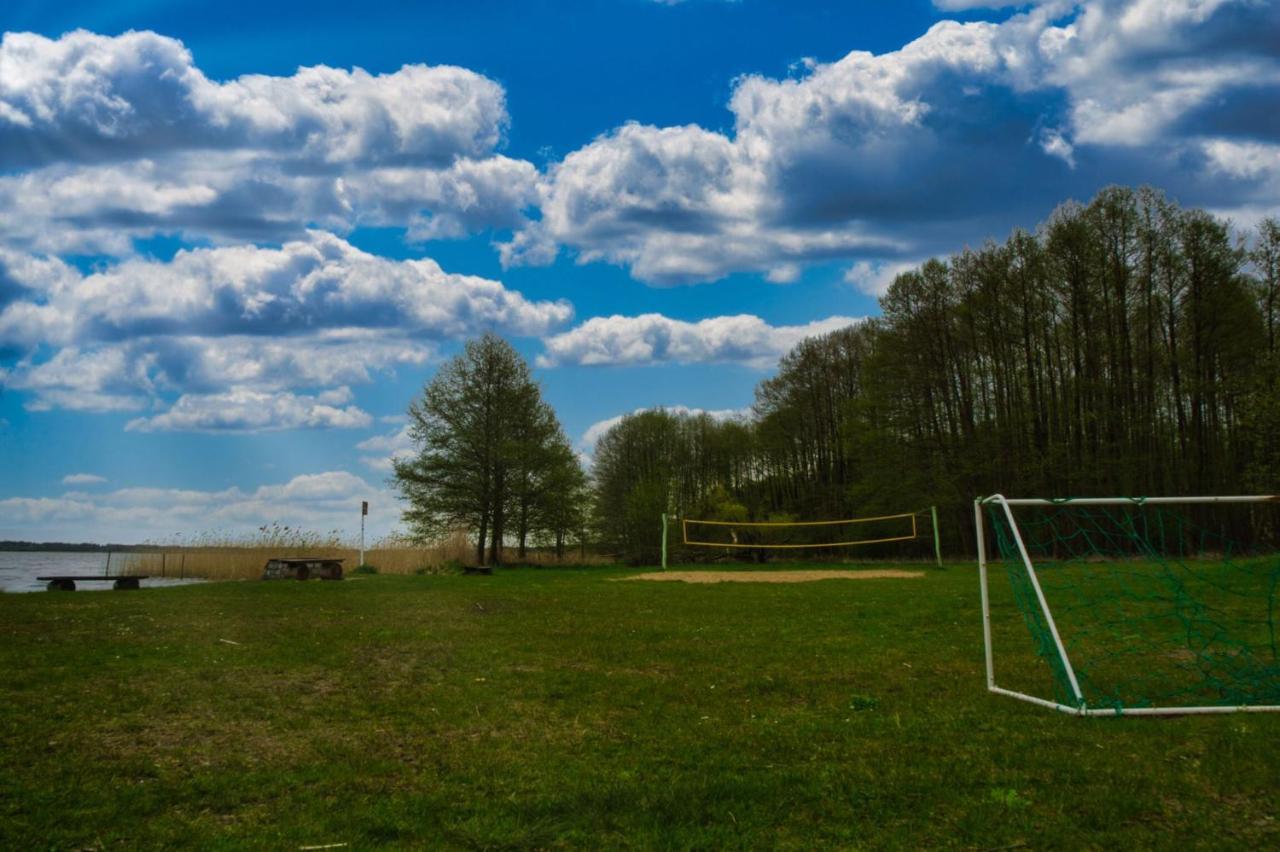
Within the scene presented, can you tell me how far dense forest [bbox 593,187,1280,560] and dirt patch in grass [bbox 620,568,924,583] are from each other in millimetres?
13018

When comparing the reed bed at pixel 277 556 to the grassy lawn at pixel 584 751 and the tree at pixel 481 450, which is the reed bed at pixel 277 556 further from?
the grassy lawn at pixel 584 751

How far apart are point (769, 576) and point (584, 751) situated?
2057cm

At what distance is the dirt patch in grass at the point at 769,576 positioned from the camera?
79.1 feet

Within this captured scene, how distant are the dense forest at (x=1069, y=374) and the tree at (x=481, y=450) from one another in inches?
290

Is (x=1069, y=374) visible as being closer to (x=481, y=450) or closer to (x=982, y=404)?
(x=982, y=404)

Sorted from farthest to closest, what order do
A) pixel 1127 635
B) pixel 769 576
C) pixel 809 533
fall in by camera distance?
pixel 809 533 < pixel 769 576 < pixel 1127 635

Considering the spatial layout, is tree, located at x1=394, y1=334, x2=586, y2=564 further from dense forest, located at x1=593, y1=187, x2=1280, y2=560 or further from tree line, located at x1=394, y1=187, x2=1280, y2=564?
dense forest, located at x1=593, y1=187, x2=1280, y2=560

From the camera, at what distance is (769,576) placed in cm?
2612

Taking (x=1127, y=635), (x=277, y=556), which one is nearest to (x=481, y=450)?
(x=277, y=556)

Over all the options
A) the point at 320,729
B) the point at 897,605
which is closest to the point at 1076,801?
the point at 320,729

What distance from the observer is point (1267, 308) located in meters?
33.4

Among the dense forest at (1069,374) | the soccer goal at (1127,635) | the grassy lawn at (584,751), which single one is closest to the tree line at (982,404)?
the dense forest at (1069,374)

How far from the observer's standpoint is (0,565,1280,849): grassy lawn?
4.68 meters

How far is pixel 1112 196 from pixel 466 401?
30323mm
